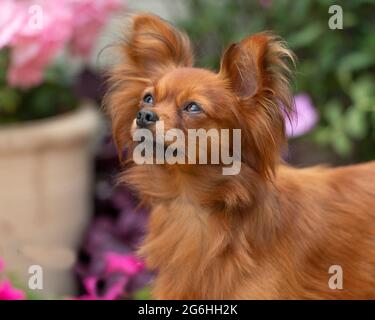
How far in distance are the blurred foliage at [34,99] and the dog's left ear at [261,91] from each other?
177 cm

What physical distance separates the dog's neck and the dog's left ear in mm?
86

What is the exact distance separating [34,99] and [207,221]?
181 centimetres

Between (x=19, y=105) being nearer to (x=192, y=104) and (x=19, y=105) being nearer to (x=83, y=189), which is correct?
(x=83, y=189)

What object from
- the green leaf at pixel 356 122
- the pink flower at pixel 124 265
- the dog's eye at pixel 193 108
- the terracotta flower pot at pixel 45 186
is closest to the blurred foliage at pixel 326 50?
the green leaf at pixel 356 122

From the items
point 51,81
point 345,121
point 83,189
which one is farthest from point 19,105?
point 345,121

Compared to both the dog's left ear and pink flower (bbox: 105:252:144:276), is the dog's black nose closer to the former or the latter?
the dog's left ear

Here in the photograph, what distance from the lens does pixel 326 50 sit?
154 inches

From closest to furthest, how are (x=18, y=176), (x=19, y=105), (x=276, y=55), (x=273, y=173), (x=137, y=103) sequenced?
(x=276, y=55), (x=273, y=173), (x=137, y=103), (x=18, y=176), (x=19, y=105)

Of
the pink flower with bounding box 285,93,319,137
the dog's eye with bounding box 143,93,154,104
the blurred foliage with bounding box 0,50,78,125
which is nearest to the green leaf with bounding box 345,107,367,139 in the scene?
the pink flower with bounding box 285,93,319,137

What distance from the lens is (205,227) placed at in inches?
96.3

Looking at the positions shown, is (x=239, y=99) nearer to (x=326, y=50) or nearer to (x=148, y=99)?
(x=148, y=99)

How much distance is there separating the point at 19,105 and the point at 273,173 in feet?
6.32

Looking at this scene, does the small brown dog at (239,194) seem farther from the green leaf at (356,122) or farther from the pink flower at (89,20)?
the pink flower at (89,20)

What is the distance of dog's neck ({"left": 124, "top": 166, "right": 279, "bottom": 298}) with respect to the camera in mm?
2381
